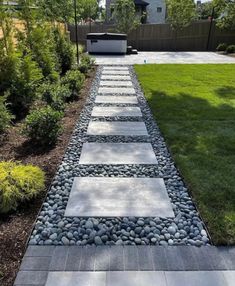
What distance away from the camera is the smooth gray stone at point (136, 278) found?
6.04 feet

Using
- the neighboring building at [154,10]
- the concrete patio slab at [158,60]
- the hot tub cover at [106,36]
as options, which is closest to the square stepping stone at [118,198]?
the concrete patio slab at [158,60]

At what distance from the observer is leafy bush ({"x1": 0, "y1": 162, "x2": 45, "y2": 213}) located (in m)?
2.47

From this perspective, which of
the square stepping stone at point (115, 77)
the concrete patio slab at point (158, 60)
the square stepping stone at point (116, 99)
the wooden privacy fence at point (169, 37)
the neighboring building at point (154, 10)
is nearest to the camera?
the square stepping stone at point (116, 99)

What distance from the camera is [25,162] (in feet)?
11.1

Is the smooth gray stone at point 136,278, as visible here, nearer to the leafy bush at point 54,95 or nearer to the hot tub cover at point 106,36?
the leafy bush at point 54,95

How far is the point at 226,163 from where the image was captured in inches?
136

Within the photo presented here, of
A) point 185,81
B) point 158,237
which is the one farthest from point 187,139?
point 185,81

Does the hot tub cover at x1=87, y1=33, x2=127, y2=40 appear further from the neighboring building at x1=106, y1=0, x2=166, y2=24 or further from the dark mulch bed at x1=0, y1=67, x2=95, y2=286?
the neighboring building at x1=106, y1=0, x2=166, y2=24

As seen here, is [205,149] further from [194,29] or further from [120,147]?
[194,29]

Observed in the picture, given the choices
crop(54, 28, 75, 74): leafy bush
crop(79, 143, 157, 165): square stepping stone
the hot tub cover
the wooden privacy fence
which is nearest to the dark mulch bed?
crop(79, 143, 157, 165): square stepping stone

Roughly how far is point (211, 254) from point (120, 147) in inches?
80.5

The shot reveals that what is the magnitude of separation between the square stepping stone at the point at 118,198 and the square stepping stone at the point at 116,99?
10.7 ft

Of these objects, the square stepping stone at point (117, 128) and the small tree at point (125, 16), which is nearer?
the square stepping stone at point (117, 128)

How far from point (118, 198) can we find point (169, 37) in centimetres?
1808
